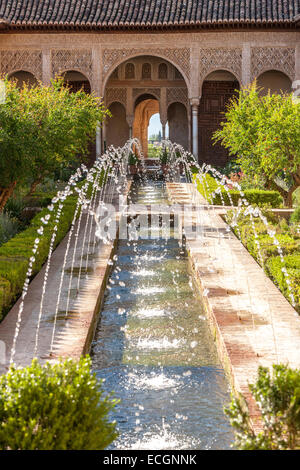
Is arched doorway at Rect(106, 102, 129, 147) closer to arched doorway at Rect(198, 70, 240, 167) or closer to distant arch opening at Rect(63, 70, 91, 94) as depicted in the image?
distant arch opening at Rect(63, 70, 91, 94)

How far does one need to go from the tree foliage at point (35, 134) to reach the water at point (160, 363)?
2293 mm

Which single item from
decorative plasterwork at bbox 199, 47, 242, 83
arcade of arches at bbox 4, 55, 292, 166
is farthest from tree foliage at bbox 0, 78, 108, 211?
decorative plasterwork at bbox 199, 47, 242, 83

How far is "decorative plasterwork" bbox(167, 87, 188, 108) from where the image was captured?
906 inches

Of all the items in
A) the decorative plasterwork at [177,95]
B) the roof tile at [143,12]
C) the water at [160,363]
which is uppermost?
the roof tile at [143,12]

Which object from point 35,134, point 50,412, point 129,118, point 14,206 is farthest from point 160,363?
point 129,118

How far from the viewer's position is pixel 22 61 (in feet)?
66.1

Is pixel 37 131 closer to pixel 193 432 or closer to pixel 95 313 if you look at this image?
pixel 95 313

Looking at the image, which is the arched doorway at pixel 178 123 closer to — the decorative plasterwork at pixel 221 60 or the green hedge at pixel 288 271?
the decorative plasterwork at pixel 221 60

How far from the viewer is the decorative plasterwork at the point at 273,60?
772 inches

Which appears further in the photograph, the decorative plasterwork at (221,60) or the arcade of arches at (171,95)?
the arcade of arches at (171,95)

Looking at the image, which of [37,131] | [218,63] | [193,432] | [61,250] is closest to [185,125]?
[218,63]

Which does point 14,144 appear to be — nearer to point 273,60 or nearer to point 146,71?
point 273,60

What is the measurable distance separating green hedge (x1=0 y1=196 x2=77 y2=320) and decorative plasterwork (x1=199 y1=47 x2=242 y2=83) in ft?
37.5

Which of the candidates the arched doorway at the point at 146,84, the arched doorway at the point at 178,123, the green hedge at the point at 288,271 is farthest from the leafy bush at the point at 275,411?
the arched doorway at the point at 178,123
